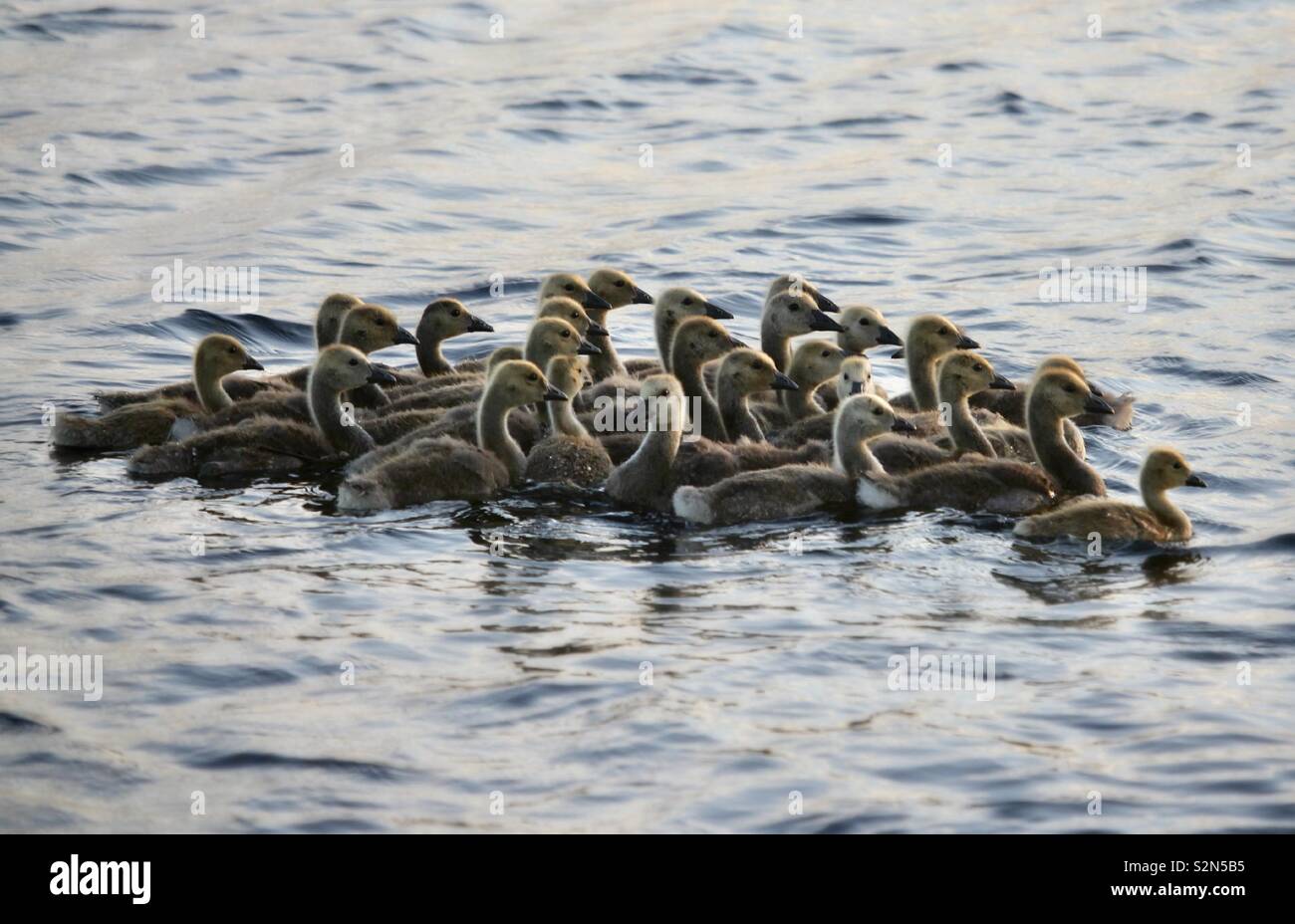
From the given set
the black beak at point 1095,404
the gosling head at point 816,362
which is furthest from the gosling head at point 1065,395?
the gosling head at point 816,362

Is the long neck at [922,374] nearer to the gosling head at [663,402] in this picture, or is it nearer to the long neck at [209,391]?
the gosling head at [663,402]

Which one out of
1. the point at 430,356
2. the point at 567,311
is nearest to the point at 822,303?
the point at 567,311

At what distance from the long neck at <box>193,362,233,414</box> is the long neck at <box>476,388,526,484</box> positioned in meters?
1.91

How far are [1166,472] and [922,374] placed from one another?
2.60 metres

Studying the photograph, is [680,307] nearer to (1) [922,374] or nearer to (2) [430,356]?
(1) [922,374]

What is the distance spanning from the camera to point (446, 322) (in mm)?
14891

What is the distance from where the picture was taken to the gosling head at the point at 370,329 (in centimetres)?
1426

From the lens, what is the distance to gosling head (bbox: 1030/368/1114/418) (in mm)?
12516

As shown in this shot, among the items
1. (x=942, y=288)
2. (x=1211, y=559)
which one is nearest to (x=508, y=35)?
(x=942, y=288)

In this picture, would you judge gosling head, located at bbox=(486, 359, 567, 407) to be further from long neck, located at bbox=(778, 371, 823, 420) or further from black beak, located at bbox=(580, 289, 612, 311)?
black beak, located at bbox=(580, 289, 612, 311)

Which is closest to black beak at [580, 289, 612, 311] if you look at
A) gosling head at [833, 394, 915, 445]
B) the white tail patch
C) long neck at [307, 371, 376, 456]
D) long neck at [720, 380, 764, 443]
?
long neck at [720, 380, 764, 443]

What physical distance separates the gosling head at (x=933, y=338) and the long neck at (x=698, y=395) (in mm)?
1418

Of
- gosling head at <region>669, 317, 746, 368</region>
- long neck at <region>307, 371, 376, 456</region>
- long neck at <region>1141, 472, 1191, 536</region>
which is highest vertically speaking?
gosling head at <region>669, 317, 746, 368</region>

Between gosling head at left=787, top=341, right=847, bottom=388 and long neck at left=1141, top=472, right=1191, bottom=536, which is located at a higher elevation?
gosling head at left=787, top=341, right=847, bottom=388
